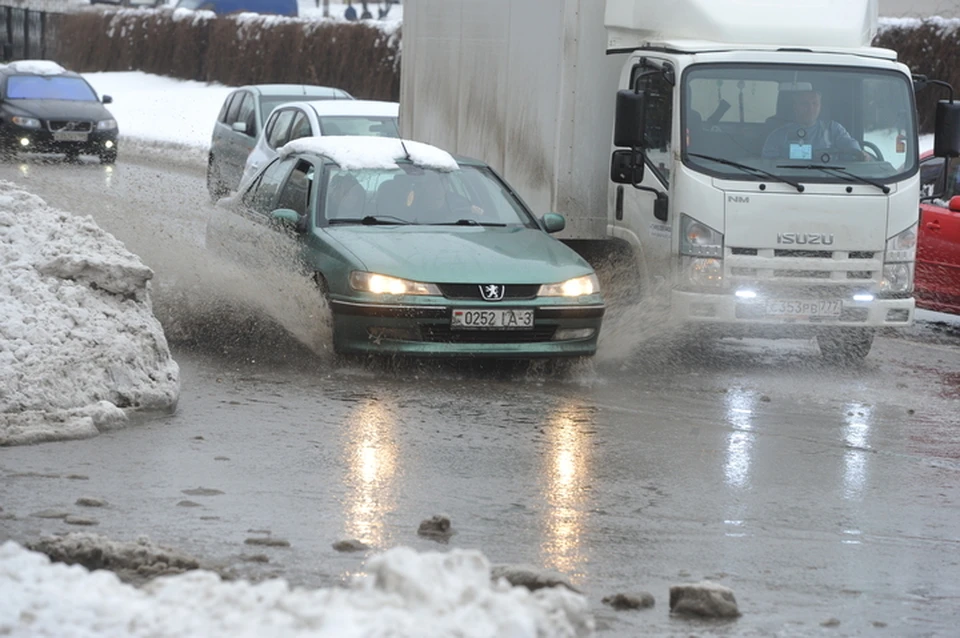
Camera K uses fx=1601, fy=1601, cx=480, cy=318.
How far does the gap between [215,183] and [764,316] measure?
455 inches

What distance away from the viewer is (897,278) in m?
11.5

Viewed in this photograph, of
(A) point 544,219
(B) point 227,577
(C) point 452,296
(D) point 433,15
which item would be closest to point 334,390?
(C) point 452,296

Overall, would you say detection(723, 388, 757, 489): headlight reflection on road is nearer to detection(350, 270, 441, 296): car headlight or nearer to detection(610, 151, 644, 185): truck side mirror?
detection(350, 270, 441, 296): car headlight

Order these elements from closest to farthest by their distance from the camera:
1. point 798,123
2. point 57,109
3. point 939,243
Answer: point 798,123
point 939,243
point 57,109

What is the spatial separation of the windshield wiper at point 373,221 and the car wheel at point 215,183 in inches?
383

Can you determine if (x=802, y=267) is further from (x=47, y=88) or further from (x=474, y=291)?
(x=47, y=88)

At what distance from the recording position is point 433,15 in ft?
49.3

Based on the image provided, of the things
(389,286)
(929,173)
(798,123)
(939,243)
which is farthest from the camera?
(929,173)

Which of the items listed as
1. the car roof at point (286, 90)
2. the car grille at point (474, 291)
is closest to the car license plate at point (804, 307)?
the car grille at point (474, 291)

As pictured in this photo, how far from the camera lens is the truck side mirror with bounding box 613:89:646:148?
11180 mm

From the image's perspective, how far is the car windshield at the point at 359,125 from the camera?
1798cm

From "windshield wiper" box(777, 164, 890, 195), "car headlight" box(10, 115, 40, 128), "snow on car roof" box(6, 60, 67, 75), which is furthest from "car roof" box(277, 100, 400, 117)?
"snow on car roof" box(6, 60, 67, 75)

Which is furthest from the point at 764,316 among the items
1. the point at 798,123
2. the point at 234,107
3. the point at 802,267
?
the point at 234,107

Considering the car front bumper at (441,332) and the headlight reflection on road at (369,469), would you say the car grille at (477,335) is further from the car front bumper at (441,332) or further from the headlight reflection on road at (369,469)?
the headlight reflection on road at (369,469)
